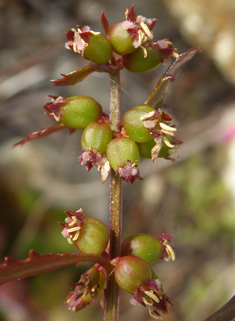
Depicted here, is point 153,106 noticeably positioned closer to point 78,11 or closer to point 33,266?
point 33,266

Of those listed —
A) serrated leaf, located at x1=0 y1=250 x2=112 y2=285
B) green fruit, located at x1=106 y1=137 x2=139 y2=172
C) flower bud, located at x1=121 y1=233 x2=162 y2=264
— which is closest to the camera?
serrated leaf, located at x1=0 y1=250 x2=112 y2=285

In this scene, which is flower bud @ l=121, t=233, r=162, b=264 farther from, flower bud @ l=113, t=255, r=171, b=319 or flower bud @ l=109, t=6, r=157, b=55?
flower bud @ l=109, t=6, r=157, b=55

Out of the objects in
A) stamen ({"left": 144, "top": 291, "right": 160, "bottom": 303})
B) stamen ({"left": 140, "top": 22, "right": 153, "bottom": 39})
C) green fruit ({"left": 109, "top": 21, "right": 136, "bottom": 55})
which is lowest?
stamen ({"left": 144, "top": 291, "right": 160, "bottom": 303})

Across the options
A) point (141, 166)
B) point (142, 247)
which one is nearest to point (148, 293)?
point (142, 247)

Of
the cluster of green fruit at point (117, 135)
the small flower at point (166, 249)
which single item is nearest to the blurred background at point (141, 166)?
the small flower at point (166, 249)

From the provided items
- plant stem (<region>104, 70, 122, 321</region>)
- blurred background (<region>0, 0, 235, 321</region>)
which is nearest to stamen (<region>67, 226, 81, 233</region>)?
plant stem (<region>104, 70, 122, 321</region>)

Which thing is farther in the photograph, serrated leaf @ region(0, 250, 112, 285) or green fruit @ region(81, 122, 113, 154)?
green fruit @ region(81, 122, 113, 154)

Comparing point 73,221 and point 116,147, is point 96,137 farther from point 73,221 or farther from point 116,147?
point 73,221
